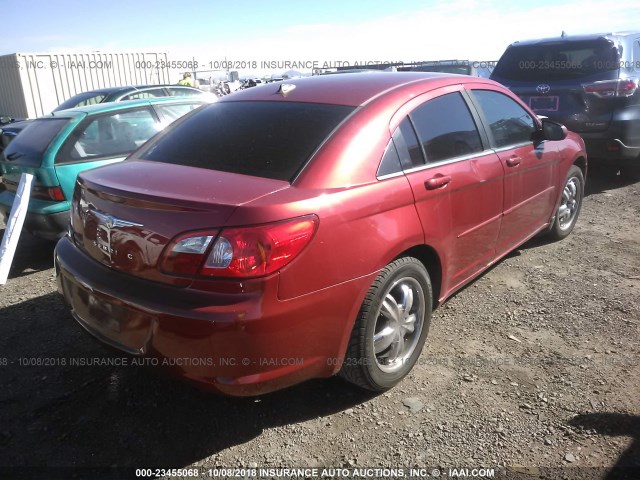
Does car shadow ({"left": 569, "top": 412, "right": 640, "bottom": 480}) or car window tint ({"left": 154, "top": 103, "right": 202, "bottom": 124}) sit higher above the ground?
car window tint ({"left": 154, "top": 103, "right": 202, "bottom": 124})

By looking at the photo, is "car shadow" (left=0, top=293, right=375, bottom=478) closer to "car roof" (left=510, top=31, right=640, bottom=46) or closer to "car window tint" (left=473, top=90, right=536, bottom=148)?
"car window tint" (left=473, top=90, right=536, bottom=148)

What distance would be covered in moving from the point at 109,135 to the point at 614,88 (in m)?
5.88

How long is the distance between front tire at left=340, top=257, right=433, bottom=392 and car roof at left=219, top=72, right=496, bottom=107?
3.15 ft

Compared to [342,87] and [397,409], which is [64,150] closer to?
[342,87]

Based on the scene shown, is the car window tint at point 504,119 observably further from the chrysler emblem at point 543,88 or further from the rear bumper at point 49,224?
the rear bumper at point 49,224

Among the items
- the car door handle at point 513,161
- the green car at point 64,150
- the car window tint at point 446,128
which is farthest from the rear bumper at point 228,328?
the green car at point 64,150

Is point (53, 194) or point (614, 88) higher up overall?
point (614, 88)

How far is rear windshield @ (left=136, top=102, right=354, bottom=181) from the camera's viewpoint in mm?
2463

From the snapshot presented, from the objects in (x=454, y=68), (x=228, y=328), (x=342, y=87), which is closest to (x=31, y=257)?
(x=342, y=87)

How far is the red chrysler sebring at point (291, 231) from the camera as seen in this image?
206 centimetres

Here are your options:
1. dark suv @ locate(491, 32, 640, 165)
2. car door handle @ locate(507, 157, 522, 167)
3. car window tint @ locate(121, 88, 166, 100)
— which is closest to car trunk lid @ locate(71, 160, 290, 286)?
car door handle @ locate(507, 157, 522, 167)

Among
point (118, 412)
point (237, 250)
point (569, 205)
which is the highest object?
point (237, 250)

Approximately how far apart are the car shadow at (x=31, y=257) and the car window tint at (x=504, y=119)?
407 centimetres

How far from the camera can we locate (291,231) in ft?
6.86
